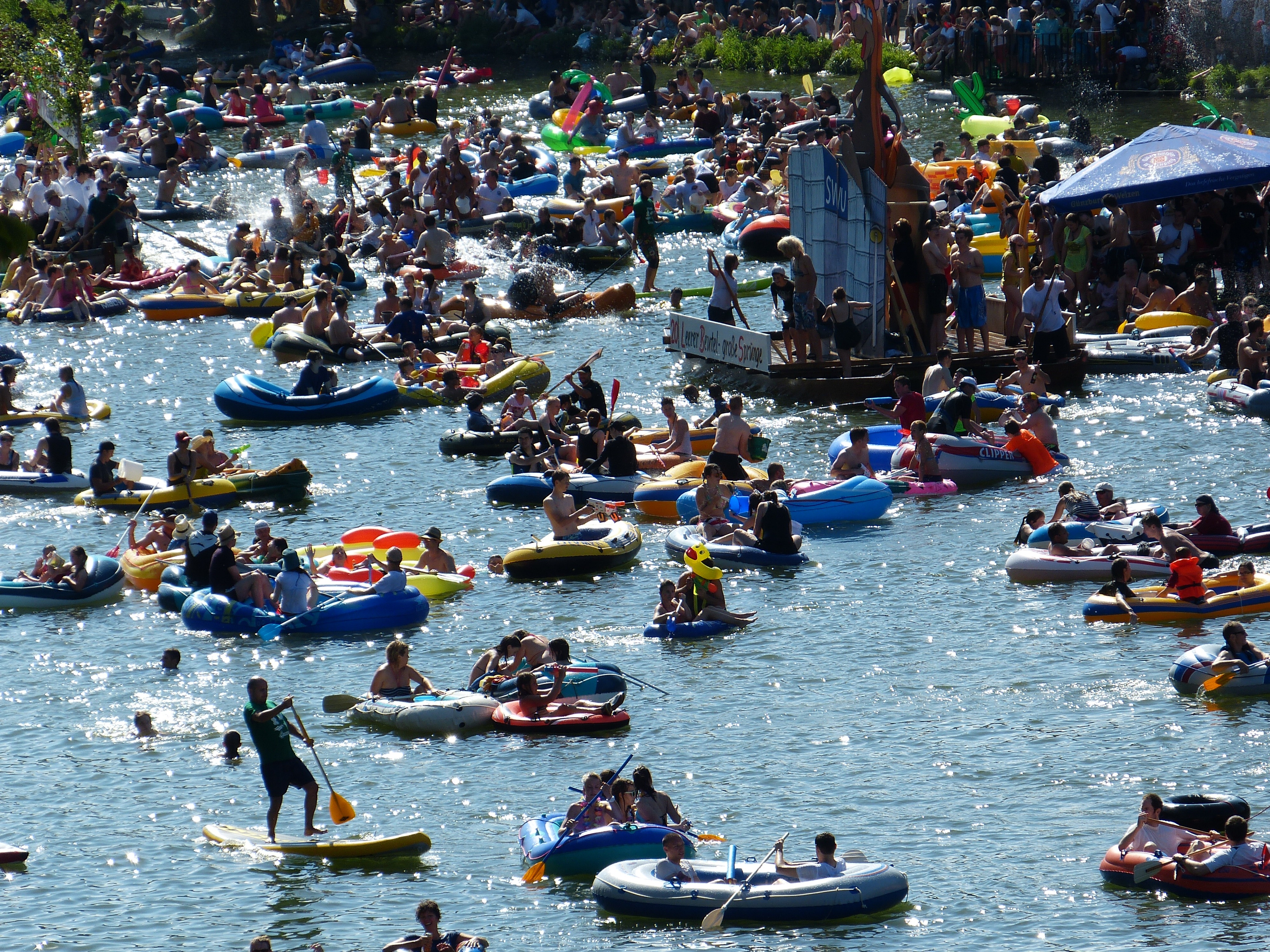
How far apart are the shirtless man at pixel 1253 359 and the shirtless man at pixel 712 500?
8307 mm

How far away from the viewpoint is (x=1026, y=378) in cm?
2484

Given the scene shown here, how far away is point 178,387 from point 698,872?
63.0 ft

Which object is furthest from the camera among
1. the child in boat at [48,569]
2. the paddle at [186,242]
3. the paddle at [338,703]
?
the paddle at [186,242]

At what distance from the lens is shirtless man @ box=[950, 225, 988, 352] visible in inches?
1045

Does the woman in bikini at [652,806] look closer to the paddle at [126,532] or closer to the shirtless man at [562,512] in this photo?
the shirtless man at [562,512]

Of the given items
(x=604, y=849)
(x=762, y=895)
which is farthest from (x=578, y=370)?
(x=762, y=895)

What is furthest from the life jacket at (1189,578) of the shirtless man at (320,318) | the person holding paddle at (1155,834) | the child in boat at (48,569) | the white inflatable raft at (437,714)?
the shirtless man at (320,318)

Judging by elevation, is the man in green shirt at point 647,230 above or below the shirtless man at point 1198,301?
above

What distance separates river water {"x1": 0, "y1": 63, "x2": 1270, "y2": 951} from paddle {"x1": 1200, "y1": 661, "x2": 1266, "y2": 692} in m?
0.22

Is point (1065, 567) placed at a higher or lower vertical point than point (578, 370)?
lower

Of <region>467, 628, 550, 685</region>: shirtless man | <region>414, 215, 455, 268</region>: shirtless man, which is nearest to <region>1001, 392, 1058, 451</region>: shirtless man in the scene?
<region>467, 628, 550, 685</region>: shirtless man

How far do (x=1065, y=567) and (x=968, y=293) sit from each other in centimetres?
792

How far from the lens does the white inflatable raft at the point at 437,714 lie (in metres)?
17.2

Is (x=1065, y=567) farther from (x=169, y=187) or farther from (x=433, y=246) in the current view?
(x=169, y=187)
